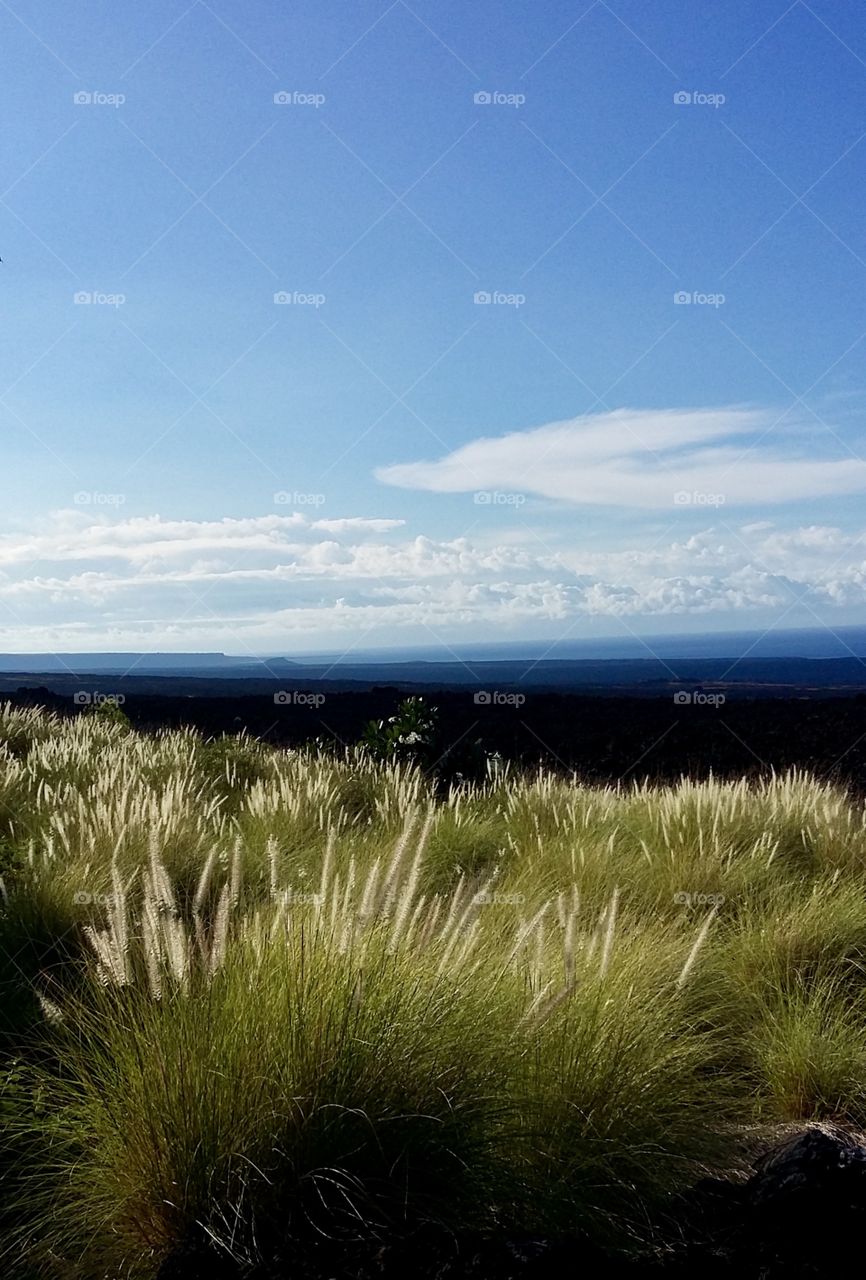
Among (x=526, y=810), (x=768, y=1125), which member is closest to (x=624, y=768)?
(x=526, y=810)

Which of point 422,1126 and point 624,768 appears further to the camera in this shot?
point 624,768

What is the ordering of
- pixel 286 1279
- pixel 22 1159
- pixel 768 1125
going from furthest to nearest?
pixel 768 1125 < pixel 22 1159 < pixel 286 1279

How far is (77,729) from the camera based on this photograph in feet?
52.7

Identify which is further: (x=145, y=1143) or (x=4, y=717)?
(x=4, y=717)

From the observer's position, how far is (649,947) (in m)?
5.06

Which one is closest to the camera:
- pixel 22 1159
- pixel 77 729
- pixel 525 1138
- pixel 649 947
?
pixel 525 1138

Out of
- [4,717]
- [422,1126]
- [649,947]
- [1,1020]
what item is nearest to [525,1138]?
[422,1126]

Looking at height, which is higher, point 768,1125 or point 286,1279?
point 286,1279

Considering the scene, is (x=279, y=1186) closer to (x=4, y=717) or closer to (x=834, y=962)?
(x=834, y=962)

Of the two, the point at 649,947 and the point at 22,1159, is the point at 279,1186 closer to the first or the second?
the point at 22,1159

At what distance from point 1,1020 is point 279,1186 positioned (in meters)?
2.25

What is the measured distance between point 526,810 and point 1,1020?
523 centimetres

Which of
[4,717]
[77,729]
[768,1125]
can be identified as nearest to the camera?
[768,1125]

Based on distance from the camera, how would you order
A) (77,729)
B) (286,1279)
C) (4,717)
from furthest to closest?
1. (4,717)
2. (77,729)
3. (286,1279)
